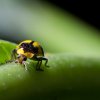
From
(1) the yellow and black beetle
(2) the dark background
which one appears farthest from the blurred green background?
(1) the yellow and black beetle

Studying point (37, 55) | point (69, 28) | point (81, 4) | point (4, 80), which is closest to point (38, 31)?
point (69, 28)

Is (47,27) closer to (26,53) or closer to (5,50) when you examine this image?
(26,53)

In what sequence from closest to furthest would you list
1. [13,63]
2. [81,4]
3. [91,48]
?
1. [13,63]
2. [91,48]
3. [81,4]

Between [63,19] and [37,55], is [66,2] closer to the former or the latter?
[63,19]

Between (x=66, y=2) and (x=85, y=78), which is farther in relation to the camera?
(x=66, y=2)

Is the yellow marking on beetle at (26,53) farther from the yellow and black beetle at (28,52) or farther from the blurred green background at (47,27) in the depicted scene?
the blurred green background at (47,27)
